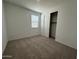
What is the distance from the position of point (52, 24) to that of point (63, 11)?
1843mm

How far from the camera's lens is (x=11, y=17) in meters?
4.26

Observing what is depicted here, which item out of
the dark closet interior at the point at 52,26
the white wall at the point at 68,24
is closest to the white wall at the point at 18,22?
the dark closet interior at the point at 52,26

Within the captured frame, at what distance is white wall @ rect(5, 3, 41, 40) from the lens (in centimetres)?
418

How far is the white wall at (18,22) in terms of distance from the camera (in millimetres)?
4184

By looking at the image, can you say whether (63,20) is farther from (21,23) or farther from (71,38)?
(21,23)

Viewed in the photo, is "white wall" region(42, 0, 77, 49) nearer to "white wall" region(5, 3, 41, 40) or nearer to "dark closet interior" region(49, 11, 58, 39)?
"dark closet interior" region(49, 11, 58, 39)

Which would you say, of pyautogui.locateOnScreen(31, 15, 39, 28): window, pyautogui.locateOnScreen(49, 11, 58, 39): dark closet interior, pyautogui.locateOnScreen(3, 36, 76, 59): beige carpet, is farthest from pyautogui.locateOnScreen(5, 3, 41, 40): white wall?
pyautogui.locateOnScreen(49, 11, 58, 39): dark closet interior

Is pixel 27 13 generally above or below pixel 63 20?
above

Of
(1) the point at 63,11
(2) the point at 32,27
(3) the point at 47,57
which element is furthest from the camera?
(2) the point at 32,27

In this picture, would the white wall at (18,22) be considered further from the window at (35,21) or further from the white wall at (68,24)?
the white wall at (68,24)

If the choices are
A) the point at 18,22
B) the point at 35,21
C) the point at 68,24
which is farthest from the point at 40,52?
the point at 35,21

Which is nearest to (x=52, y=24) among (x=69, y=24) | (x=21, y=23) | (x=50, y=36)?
(x=50, y=36)

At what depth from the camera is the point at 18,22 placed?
4738 millimetres

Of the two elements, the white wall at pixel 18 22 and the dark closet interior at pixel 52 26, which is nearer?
the white wall at pixel 18 22
